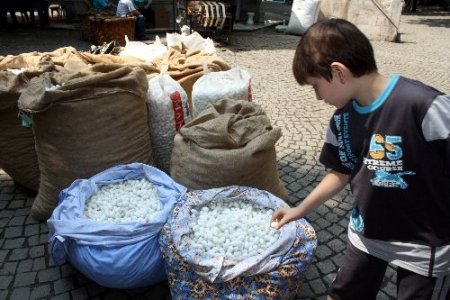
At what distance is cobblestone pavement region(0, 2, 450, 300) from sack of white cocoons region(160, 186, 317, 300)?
0.46 meters

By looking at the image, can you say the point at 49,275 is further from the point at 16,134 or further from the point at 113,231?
the point at 16,134

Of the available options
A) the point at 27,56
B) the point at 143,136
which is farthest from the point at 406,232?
the point at 27,56

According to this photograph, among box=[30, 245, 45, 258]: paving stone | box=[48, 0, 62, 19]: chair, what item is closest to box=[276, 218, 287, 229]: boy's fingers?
box=[30, 245, 45, 258]: paving stone

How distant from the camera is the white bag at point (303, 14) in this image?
1036 centimetres

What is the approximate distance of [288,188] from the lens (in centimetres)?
319

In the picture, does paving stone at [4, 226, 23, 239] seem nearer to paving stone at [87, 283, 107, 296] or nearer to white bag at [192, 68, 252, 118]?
paving stone at [87, 283, 107, 296]

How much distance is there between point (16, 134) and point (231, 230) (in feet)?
6.18

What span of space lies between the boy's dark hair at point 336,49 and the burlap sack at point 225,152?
978mm

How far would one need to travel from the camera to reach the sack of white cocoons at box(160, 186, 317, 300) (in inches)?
65.9

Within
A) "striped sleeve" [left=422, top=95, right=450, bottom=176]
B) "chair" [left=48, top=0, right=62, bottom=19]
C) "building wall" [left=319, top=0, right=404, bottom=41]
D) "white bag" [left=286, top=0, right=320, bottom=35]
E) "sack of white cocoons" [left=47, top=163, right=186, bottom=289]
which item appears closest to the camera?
"striped sleeve" [left=422, top=95, right=450, bottom=176]

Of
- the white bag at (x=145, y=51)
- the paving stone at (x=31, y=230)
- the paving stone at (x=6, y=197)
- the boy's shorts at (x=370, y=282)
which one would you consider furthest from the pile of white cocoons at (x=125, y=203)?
the white bag at (x=145, y=51)

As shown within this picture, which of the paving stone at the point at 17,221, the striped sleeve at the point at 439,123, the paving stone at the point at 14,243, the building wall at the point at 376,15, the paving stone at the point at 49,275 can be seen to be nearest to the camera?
the striped sleeve at the point at 439,123

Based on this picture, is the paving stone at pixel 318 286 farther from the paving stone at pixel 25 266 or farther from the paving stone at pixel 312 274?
the paving stone at pixel 25 266

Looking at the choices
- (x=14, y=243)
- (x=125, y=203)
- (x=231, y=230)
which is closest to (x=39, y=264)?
(x=14, y=243)
